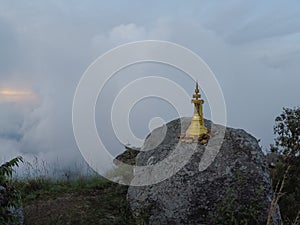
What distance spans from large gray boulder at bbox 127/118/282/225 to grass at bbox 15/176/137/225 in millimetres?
396

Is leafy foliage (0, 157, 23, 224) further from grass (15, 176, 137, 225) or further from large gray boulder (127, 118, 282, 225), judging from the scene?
large gray boulder (127, 118, 282, 225)

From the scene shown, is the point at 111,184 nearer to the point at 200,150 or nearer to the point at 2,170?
the point at 200,150

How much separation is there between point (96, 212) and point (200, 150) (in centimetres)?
164

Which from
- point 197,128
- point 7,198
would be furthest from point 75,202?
point 197,128

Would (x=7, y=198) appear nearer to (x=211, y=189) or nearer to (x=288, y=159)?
(x=211, y=189)

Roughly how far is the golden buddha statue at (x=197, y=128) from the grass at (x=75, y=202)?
1.25m

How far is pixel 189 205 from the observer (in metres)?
5.98

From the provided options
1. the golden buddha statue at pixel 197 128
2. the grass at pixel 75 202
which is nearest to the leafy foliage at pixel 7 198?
the grass at pixel 75 202

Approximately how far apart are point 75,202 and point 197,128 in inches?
82.7

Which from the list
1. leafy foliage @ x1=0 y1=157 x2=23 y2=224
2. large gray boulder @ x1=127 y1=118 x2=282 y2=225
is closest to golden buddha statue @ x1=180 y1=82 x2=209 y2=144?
large gray boulder @ x1=127 y1=118 x2=282 y2=225

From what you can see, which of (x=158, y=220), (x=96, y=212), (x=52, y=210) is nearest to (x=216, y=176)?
(x=158, y=220)

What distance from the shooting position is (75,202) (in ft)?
23.4

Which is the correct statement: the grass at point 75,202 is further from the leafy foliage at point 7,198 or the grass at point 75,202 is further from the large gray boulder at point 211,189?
the leafy foliage at point 7,198

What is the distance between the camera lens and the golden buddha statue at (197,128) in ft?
21.4
